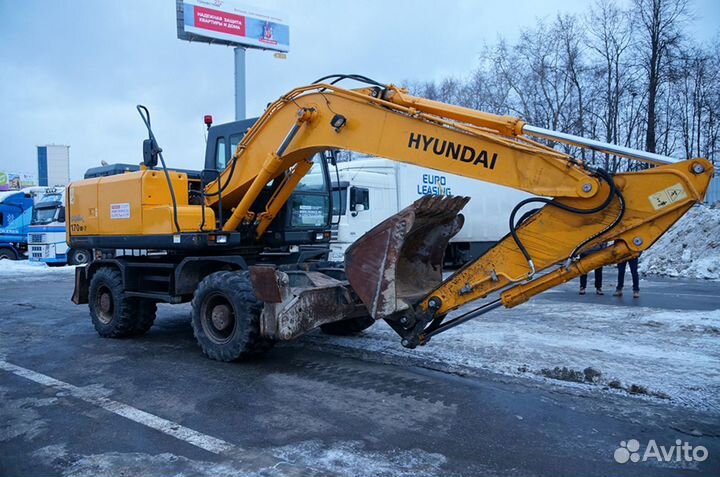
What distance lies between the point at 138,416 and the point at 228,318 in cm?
185

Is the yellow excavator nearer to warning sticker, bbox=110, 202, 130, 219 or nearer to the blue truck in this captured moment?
warning sticker, bbox=110, 202, 130, 219

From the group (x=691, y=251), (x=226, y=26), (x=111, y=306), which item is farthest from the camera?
(x=226, y=26)

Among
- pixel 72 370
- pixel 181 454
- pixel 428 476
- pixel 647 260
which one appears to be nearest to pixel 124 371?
pixel 72 370

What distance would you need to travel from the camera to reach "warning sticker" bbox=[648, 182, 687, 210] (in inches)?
166

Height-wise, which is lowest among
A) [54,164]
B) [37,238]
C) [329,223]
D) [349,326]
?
[349,326]

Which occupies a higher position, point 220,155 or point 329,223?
point 220,155

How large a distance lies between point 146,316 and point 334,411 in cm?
450

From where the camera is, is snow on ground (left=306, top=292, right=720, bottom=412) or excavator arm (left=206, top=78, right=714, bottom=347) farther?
snow on ground (left=306, top=292, right=720, bottom=412)

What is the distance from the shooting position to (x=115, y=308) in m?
8.05

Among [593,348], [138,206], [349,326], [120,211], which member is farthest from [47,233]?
[593,348]

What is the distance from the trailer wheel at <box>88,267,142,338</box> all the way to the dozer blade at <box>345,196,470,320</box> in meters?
4.13

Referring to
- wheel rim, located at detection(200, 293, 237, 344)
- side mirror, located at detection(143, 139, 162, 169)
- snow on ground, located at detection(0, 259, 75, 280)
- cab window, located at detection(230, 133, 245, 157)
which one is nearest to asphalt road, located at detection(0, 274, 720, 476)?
wheel rim, located at detection(200, 293, 237, 344)

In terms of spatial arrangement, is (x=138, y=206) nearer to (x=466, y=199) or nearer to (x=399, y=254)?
(x=399, y=254)

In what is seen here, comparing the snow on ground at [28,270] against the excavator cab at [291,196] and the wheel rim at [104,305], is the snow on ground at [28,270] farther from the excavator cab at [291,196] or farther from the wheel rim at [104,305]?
the excavator cab at [291,196]
